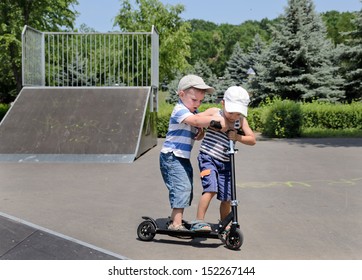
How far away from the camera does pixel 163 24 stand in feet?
120

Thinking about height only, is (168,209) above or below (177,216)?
below

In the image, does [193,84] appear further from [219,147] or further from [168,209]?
[168,209]

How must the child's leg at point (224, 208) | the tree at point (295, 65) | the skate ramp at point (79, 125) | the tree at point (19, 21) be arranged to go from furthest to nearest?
the tree at point (19, 21)
the tree at point (295, 65)
the skate ramp at point (79, 125)
the child's leg at point (224, 208)

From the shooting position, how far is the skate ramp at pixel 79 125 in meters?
10.3

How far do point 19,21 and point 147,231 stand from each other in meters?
27.3

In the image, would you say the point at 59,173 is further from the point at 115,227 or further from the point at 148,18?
the point at 148,18

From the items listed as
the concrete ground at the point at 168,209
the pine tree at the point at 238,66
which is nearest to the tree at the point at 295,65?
the concrete ground at the point at 168,209

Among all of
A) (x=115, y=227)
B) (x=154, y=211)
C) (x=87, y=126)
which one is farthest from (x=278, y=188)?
(x=87, y=126)

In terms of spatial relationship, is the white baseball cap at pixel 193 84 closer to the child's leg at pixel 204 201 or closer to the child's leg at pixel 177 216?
the child's leg at pixel 204 201

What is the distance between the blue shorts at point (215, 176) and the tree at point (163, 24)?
31.4 metres

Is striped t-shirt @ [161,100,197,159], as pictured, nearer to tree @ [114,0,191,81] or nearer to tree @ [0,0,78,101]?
tree @ [0,0,78,101]

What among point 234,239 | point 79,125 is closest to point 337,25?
point 79,125

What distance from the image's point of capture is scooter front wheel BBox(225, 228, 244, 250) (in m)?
4.08

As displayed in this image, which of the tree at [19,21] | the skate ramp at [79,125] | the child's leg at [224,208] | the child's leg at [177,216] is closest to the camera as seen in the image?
the child's leg at [177,216]
